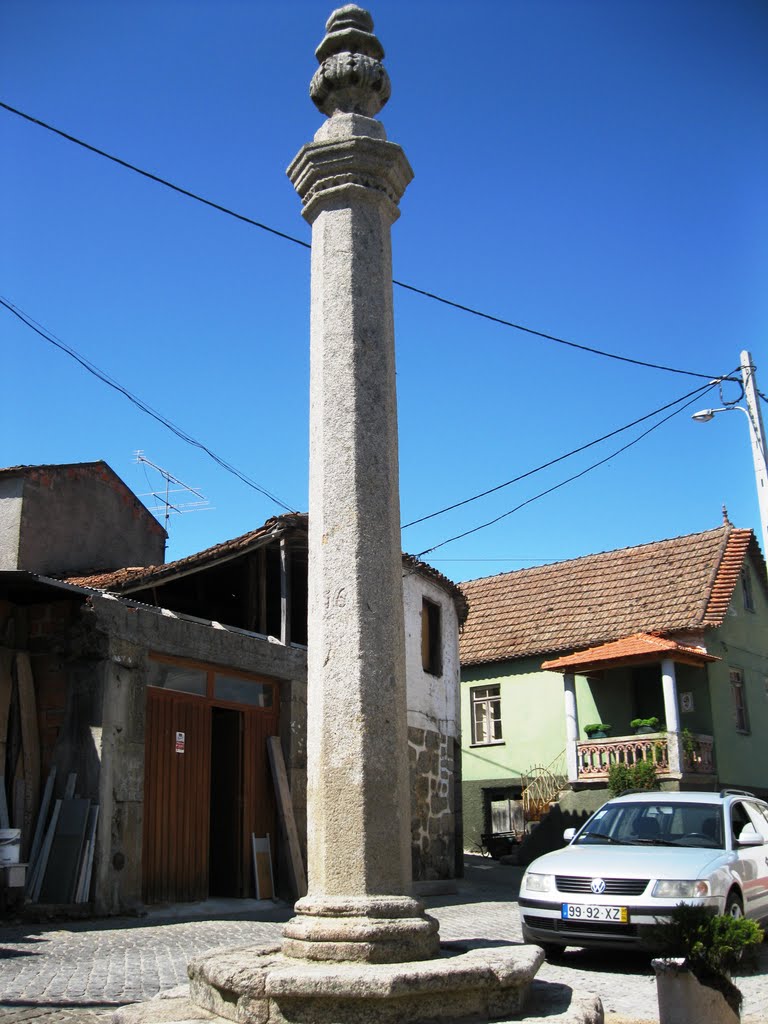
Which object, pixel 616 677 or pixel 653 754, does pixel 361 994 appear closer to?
pixel 653 754

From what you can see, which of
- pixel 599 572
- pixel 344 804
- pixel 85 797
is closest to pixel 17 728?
pixel 85 797

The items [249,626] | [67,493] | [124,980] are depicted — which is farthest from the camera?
[67,493]

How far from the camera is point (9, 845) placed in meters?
9.62

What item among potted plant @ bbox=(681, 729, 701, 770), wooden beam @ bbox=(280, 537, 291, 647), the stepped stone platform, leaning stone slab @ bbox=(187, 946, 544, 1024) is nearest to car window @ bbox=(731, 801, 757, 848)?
the stepped stone platform

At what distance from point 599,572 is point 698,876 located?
1904 cm

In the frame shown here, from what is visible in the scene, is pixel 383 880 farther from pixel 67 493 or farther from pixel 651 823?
pixel 67 493

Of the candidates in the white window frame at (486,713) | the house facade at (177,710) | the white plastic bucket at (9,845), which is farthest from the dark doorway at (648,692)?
the white plastic bucket at (9,845)

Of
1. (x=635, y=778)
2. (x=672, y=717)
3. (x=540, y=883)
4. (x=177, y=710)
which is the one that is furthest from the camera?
(x=672, y=717)

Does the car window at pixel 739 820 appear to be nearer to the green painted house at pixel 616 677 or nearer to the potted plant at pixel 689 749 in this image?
the green painted house at pixel 616 677

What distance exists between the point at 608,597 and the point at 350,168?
20544 mm

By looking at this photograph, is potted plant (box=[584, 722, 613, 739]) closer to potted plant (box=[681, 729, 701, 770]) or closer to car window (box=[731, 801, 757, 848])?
potted plant (box=[681, 729, 701, 770])

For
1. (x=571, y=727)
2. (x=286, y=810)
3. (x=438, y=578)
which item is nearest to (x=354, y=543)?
(x=286, y=810)

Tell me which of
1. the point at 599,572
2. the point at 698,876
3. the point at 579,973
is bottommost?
the point at 579,973

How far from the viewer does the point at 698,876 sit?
7.82 metres
